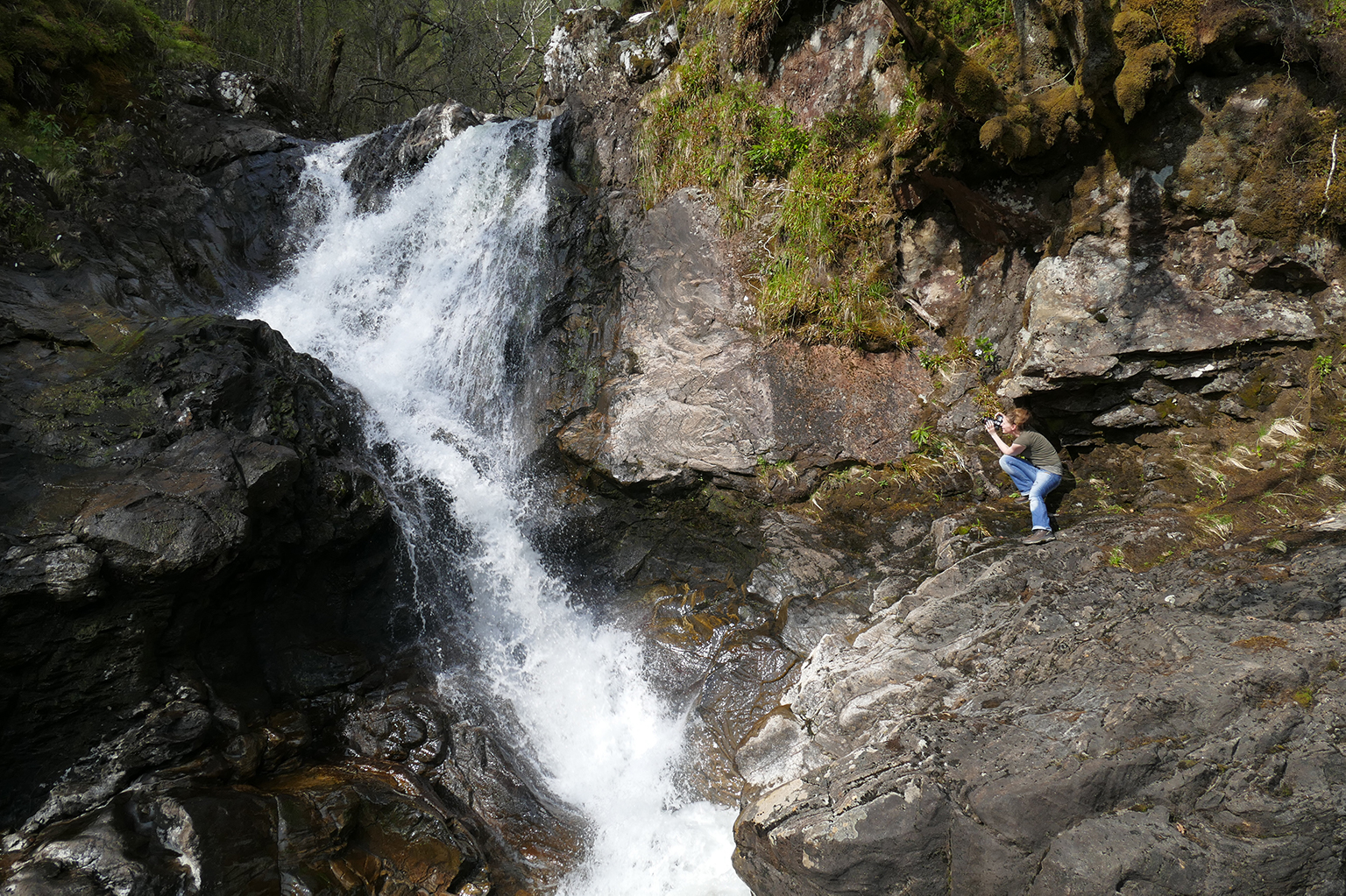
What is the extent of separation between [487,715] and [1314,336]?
7084 millimetres

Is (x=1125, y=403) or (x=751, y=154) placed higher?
(x=751, y=154)

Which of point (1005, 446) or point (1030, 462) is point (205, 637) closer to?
point (1005, 446)

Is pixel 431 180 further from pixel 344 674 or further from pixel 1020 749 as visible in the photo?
pixel 1020 749

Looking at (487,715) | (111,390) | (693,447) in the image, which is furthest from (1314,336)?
(111,390)

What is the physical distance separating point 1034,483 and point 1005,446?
390 mm

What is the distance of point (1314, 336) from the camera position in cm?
483

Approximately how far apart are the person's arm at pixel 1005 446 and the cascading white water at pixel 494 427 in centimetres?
361

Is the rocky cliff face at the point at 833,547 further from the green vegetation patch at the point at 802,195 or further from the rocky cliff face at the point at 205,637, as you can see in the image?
the green vegetation patch at the point at 802,195

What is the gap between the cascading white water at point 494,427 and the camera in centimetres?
501

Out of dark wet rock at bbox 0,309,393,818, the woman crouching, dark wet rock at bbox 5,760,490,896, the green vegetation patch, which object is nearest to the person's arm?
the woman crouching

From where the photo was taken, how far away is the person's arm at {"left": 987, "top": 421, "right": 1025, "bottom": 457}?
560 cm

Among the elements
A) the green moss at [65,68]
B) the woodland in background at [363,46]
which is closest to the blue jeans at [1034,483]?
the green moss at [65,68]

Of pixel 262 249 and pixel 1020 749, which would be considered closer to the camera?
pixel 1020 749

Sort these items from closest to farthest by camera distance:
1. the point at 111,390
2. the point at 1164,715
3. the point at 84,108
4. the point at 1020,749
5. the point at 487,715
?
the point at 1164,715 → the point at 1020,749 → the point at 111,390 → the point at 487,715 → the point at 84,108
